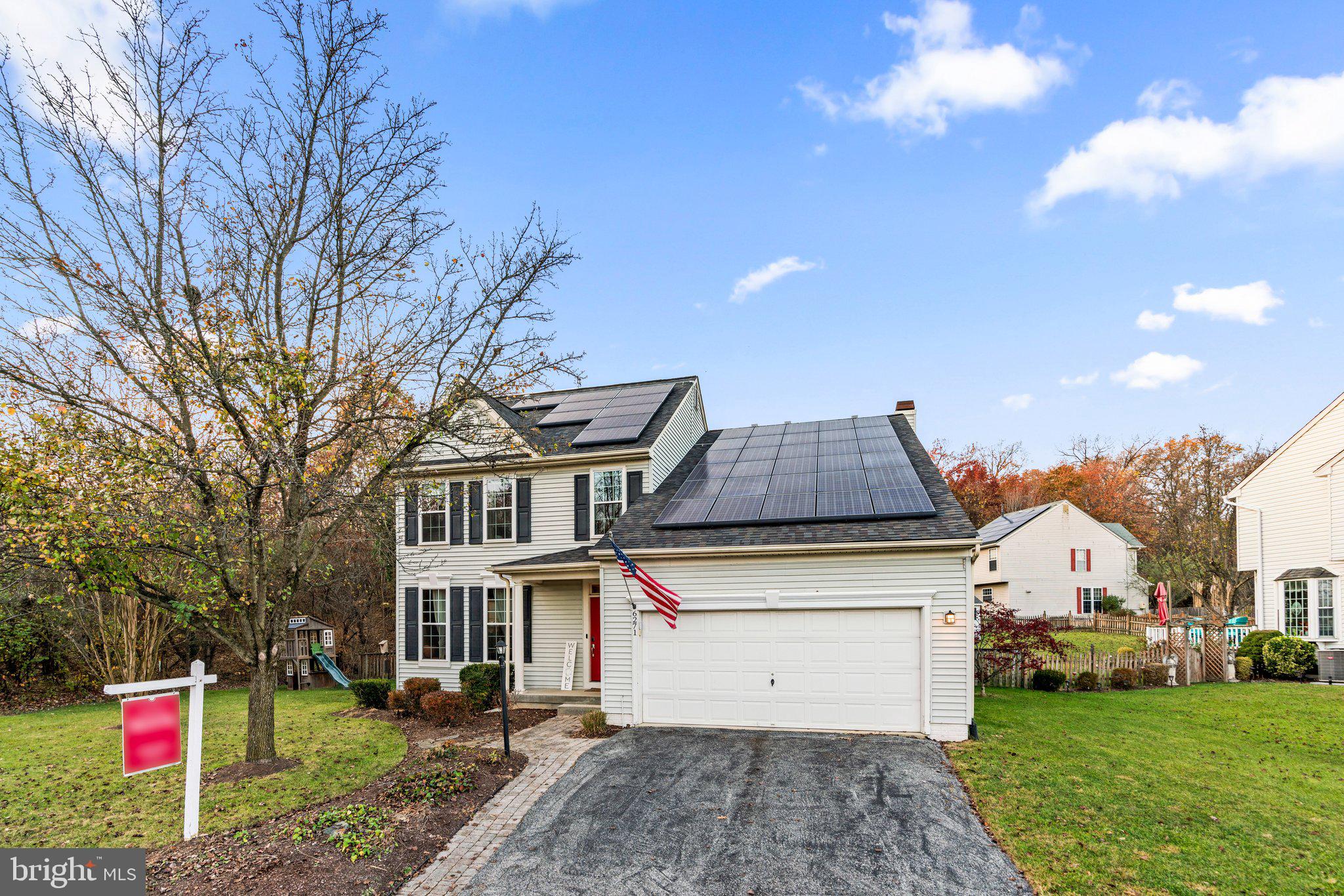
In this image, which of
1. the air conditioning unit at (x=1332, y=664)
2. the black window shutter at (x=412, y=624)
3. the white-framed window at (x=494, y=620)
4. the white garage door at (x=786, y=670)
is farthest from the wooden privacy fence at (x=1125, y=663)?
the black window shutter at (x=412, y=624)

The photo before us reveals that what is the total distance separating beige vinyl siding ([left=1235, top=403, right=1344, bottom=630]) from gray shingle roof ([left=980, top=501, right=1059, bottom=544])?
11190mm

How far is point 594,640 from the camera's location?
48.8ft

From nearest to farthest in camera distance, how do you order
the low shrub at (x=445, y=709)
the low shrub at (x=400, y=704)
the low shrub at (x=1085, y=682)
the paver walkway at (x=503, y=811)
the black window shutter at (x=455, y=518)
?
the paver walkway at (x=503, y=811) → the low shrub at (x=445, y=709) → the low shrub at (x=400, y=704) → the black window shutter at (x=455, y=518) → the low shrub at (x=1085, y=682)

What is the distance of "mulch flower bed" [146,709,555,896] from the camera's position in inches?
234

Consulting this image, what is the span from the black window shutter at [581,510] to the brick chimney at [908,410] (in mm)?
8354

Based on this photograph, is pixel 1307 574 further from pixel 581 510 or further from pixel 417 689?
pixel 417 689

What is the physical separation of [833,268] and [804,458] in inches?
254

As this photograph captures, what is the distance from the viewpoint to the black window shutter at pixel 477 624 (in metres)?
15.7

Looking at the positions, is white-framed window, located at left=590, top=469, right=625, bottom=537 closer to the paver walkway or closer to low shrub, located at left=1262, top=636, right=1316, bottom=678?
the paver walkway

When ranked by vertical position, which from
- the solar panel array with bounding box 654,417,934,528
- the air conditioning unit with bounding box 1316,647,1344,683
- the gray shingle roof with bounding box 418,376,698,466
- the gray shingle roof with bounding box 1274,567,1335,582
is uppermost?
the gray shingle roof with bounding box 418,376,698,466

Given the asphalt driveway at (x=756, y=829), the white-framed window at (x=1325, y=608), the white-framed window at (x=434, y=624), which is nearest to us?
the asphalt driveway at (x=756, y=829)

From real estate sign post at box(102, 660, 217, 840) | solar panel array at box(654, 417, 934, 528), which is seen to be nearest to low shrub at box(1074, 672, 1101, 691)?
solar panel array at box(654, 417, 934, 528)

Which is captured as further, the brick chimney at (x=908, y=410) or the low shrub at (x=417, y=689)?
the brick chimney at (x=908, y=410)

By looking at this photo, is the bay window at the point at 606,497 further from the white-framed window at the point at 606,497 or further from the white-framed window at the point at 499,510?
the white-framed window at the point at 499,510
